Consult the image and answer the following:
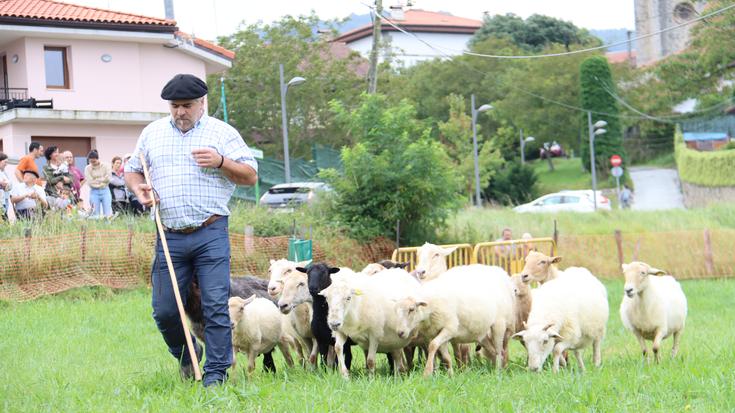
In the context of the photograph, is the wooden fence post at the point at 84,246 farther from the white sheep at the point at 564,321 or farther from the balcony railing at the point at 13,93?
the balcony railing at the point at 13,93

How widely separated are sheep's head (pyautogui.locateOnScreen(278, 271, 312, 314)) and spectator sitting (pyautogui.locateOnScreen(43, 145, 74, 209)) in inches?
400

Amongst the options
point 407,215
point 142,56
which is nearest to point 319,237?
point 407,215

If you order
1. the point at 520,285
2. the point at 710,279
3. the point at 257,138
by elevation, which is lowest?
the point at 710,279

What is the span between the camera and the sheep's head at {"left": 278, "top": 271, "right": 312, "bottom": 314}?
970cm

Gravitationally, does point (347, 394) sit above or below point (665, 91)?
below

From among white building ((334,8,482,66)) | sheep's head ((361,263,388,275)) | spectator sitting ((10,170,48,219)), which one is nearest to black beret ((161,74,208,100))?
sheep's head ((361,263,388,275))

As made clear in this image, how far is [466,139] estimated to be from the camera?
194 feet

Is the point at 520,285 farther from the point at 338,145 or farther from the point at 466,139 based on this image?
the point at 466,139

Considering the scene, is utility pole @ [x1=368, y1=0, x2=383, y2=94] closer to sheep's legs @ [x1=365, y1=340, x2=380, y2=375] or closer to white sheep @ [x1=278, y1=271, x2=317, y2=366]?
white sheep @ [x1=278, y1=271, x2=317, y2=366]

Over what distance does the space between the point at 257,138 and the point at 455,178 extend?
30452 mm

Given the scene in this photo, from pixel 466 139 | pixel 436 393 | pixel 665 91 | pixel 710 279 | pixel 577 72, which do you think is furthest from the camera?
pixel 577 72

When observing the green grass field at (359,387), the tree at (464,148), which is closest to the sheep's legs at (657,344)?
the green grass field at (359,387)

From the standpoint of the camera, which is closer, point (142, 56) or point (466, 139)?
Result: point (142, 56)

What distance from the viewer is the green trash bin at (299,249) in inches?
807
